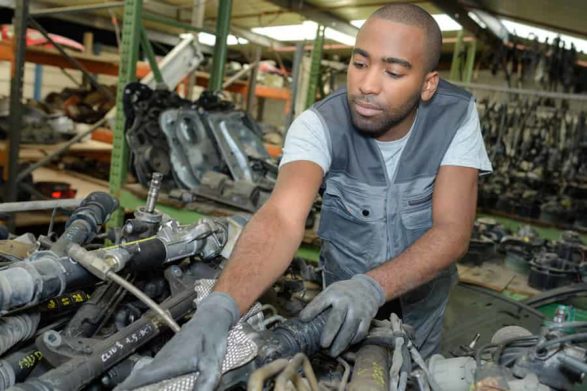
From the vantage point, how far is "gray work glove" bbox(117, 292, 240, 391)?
28.4 inches

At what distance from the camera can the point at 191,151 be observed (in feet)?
10.6

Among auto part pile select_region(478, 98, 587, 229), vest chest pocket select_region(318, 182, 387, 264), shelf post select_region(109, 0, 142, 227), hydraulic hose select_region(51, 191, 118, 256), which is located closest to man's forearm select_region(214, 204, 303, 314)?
hydraulic hose select_region(51, 191, 118, 256)

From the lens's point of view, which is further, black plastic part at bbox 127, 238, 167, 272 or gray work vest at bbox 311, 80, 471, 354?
gray work vest at bbox 311, 80, 471, 354

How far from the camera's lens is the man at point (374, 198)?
0.99 metres

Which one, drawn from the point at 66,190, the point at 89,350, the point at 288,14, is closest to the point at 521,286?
the point at 89,350

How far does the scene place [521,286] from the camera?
278cm

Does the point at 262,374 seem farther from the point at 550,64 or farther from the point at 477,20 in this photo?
the point at 477,20

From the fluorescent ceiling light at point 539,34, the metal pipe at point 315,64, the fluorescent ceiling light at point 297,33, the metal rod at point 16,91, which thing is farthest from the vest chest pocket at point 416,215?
the fluorescent ceiling light at point 297,33

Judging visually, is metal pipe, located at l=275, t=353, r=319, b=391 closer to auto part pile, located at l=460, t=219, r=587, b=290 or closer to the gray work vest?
the gray work vest

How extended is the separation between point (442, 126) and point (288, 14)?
193 inches

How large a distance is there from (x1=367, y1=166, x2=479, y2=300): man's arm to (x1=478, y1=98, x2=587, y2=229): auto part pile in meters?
3.11

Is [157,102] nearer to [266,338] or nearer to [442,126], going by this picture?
[442,126]

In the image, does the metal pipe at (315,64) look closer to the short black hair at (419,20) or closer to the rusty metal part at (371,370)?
the short black hair at (419,20)

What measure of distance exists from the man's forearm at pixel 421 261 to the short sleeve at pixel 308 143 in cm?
39
